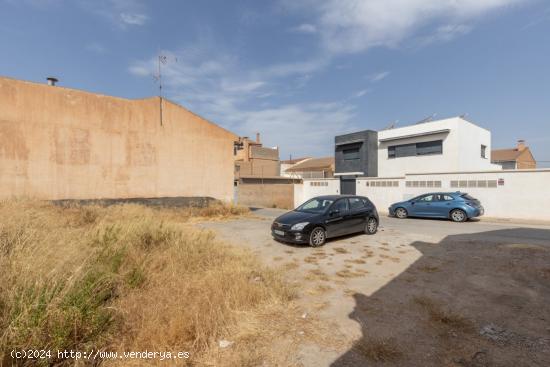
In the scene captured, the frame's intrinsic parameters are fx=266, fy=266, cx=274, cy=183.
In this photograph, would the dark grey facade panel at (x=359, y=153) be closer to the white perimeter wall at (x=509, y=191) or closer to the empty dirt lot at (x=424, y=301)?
the white perimeter wall at (x=509, y=191)

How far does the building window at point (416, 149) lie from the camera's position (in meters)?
21.8

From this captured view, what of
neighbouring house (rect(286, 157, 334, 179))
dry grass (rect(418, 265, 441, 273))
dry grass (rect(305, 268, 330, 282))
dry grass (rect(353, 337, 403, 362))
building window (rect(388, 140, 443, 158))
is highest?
building window (rect(388, 140, 443, 158))

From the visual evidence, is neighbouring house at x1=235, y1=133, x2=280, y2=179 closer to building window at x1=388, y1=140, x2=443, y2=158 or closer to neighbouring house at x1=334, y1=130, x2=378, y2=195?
neighbouring house at x1=334, y1=130, x2=378, y2=195

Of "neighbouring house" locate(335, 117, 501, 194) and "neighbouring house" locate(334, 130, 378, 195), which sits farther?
"neighbouring house" locate(334, 130, 378, 195)

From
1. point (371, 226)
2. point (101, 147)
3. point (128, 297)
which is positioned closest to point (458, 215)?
point (371, 226)

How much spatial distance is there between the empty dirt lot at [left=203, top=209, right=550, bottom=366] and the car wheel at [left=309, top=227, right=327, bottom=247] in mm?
250

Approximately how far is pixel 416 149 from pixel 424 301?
21.8 metres

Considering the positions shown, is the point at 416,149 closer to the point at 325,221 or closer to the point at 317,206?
the point at 317,206

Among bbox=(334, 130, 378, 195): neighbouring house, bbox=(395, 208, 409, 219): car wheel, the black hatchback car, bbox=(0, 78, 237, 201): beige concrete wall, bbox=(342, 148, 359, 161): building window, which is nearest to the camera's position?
the black hatchback car

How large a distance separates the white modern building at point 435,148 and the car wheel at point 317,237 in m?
16.5

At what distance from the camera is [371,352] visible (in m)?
2.86

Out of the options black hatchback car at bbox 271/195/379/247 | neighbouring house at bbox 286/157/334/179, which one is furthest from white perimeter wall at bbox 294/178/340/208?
black hatchback car at bbox 271/195/379/247

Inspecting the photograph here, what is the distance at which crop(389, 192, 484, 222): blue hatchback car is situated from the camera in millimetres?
13352

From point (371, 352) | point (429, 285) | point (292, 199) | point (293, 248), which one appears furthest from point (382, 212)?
point (371, 352)
